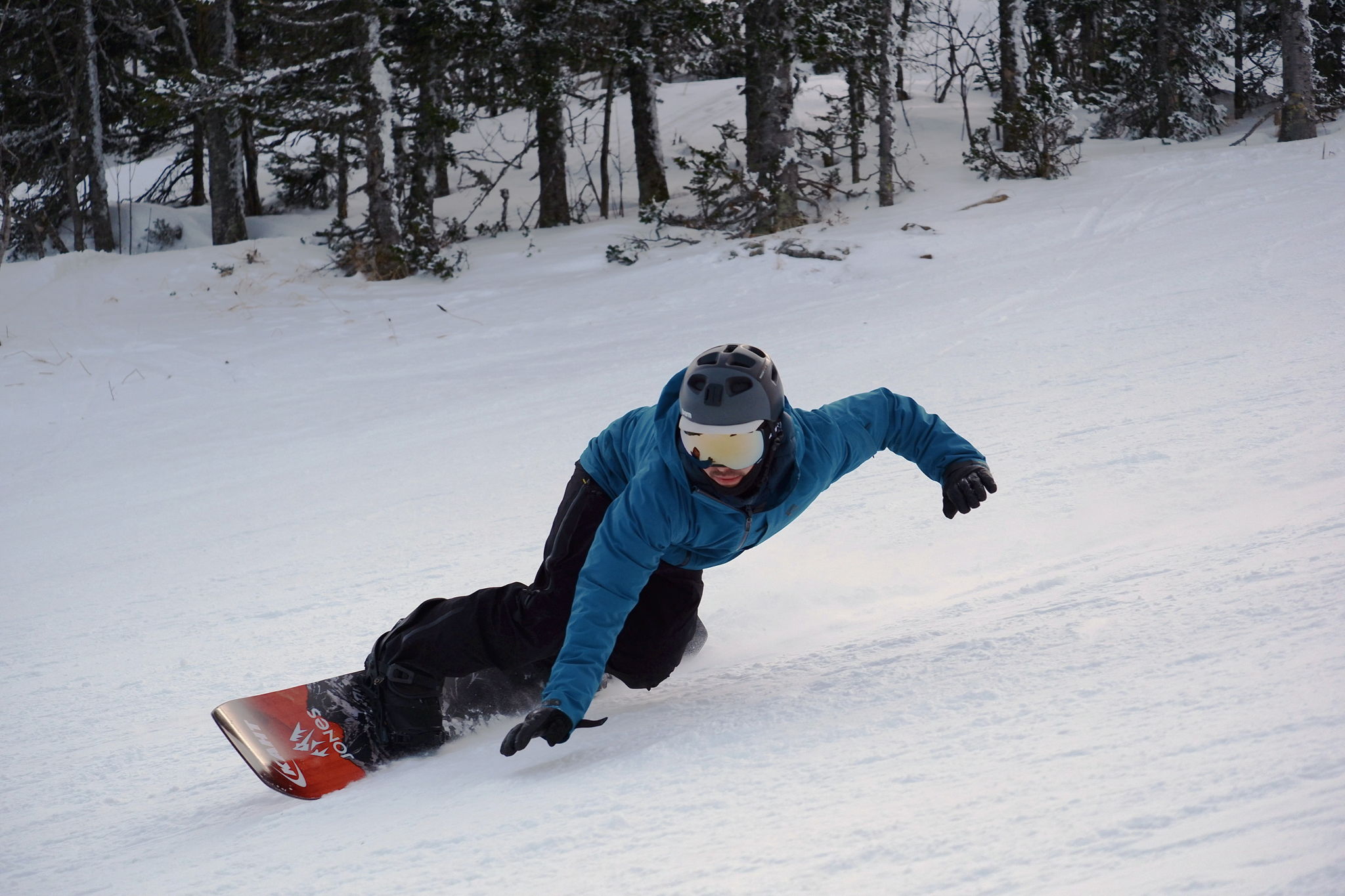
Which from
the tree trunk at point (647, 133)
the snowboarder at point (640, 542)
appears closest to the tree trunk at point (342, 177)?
the tree trunk at point (647, 133)

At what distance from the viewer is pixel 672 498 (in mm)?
2600

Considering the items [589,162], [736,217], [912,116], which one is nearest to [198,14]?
[589,162]

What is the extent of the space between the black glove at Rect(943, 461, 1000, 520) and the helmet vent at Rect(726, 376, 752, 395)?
0.64 metres

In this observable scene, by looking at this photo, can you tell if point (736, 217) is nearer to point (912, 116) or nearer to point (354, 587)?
point (912, 116)

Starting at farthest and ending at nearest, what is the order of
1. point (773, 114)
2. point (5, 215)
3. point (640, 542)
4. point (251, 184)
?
point (251, 184) → point (773, 114) → point (5, 215) → point (640, 542)

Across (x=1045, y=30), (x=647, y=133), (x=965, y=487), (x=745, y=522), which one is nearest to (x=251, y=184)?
(x=647, y=133)

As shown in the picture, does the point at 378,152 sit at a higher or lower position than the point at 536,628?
higher

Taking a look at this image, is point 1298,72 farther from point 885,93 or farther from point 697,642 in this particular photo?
point 697,642

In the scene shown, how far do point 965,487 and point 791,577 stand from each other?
160cm

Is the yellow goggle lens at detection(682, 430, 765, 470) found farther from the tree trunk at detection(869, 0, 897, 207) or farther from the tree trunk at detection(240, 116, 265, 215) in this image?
the tree trunk at detection(240, 116, 265, 215)

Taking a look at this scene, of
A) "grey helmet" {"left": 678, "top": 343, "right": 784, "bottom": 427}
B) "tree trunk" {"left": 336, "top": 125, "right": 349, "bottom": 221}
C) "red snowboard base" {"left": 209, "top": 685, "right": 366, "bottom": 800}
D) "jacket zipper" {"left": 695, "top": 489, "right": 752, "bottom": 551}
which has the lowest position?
"red snowboard base" {"left": 209, "top": 685, "right": 366, "bottom": 800}

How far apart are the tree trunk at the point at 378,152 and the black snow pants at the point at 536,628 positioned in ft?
31.1

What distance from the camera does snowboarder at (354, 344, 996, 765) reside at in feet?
8.36

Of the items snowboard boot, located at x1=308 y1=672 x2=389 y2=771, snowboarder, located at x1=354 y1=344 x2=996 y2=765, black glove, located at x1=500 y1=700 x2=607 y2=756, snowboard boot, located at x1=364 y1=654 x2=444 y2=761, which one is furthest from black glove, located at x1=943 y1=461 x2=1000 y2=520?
snowboard boot, located at x1=308 y1=672 x2=389 y2=771
